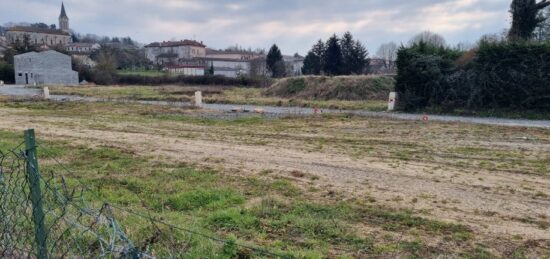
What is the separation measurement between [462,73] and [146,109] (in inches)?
673

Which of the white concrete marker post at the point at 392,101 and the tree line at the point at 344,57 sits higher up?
the tree line at the point at 344,57

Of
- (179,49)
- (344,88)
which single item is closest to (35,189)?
(344,88)

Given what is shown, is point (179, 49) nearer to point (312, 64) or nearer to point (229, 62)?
point (229, 62)

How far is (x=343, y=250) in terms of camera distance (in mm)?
4844

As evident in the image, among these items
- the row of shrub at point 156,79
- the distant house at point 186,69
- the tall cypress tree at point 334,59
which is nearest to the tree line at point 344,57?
the tall cypress tree at point 334,59

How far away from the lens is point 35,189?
340 cm

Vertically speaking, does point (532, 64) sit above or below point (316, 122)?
above

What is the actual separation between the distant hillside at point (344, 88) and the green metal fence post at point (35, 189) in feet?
98.9

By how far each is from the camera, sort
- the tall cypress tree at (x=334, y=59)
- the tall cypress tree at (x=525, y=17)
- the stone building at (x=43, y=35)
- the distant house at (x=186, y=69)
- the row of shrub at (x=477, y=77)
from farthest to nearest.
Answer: the stone building at (x=43, y=35), the distant house at (x=186, y=69), the tall cypress tree at (x=334, y=59), the tall cypress tree at (x=525, y=17), the row of shrub at (x=477, y=77)

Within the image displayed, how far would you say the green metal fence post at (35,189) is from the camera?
3258 millimetres

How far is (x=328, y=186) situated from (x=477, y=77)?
16.7m

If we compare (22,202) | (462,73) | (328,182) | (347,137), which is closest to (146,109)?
(347,137)

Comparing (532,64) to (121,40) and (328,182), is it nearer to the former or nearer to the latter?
(328,182)

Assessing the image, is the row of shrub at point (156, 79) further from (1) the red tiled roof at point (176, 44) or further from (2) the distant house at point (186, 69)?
(1) the red tiled roof at point (176, 44)
